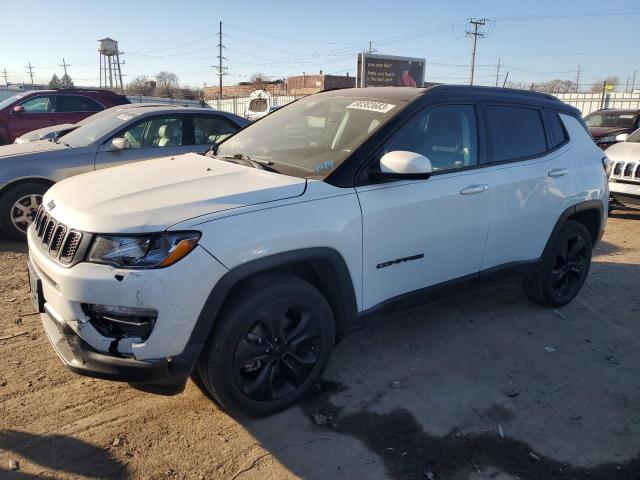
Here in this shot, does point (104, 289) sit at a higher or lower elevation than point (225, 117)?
lower

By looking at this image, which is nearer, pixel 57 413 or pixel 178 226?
pixel 178 226


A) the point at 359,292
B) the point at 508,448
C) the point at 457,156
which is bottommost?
the point at 508,448

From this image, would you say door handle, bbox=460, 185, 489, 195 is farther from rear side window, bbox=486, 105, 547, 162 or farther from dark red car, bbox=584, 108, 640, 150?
dark red car, bbox=584, 108, 640, 150

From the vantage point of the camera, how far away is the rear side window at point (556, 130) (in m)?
4.22

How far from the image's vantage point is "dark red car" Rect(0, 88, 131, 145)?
10961 millimetres

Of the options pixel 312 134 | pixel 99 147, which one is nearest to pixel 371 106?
pixel 312 134

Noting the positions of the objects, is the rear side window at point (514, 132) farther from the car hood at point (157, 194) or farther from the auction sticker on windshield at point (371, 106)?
the car hood at point (157, 194)

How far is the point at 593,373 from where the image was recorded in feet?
11.7

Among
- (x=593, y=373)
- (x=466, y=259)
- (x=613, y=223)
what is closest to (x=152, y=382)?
(x=466, y=259)

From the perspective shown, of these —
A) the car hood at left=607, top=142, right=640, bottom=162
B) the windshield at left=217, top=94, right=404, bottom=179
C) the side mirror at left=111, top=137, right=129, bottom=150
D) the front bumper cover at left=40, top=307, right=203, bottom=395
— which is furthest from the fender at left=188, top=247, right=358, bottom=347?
the car hood at left=607, top=142, right=640, bottom=162

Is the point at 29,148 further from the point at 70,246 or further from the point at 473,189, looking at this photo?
the point at 473,189

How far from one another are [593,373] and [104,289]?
320cm

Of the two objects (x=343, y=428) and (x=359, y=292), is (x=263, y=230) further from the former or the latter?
(x=343, y=428)

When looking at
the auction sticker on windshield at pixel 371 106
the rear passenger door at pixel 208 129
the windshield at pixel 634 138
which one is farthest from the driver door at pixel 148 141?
the windshield at pixel 634 138
